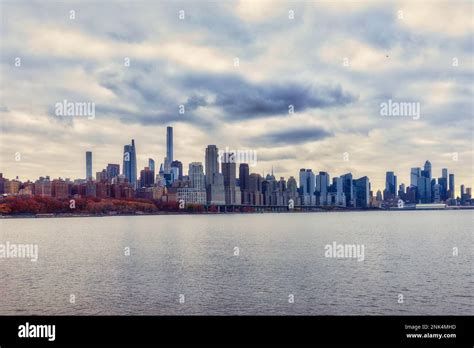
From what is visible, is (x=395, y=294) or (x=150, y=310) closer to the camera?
(x=150, y=310)
